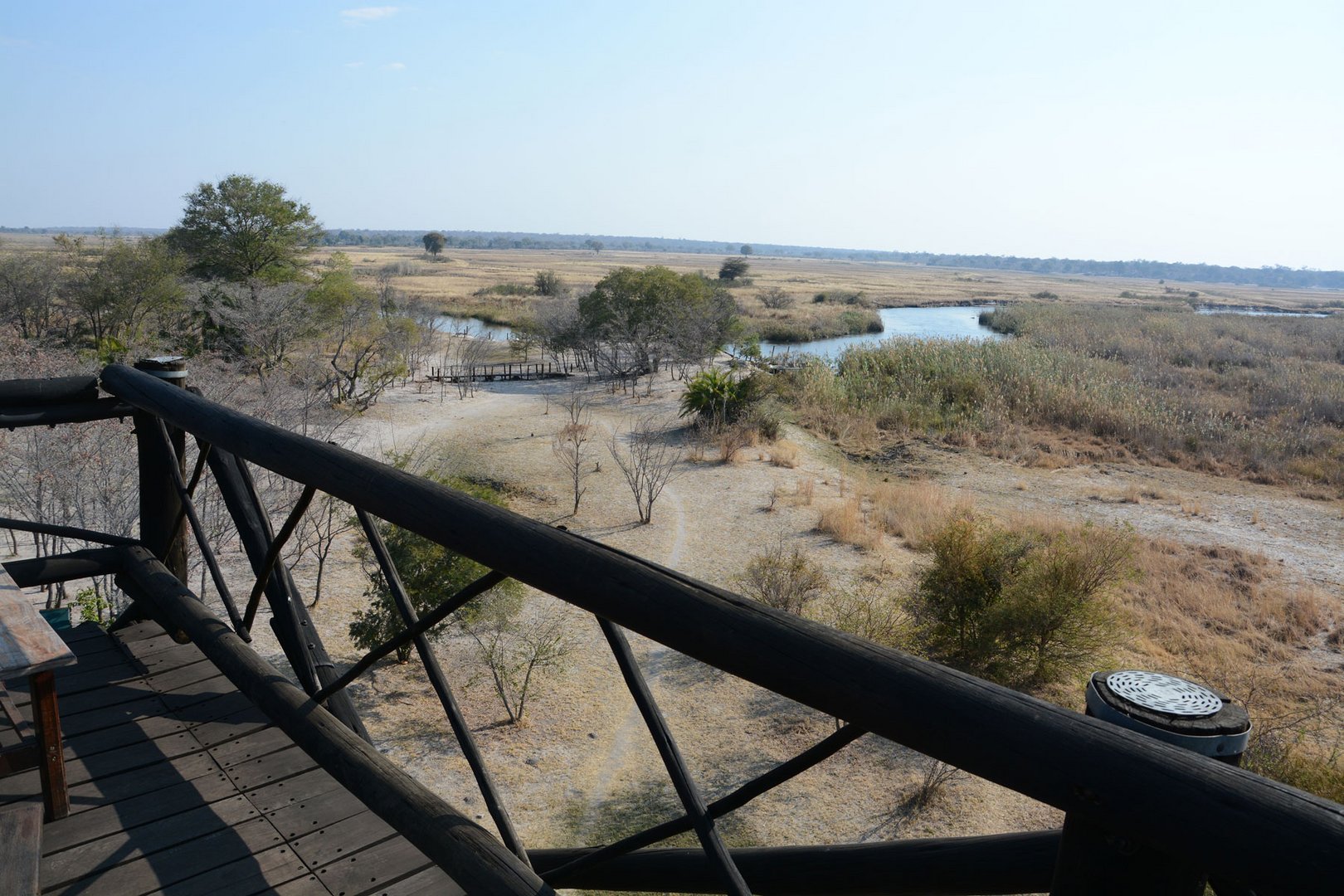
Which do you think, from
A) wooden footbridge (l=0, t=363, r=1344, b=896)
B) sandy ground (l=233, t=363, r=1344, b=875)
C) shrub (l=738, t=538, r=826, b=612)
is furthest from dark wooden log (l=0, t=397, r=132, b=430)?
shrub (l=738, t=538, r=826, b=612)

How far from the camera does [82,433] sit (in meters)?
10.2

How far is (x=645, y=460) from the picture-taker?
15.7m

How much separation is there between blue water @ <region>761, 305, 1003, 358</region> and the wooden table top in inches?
1345

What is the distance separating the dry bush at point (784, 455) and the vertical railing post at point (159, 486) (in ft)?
51.9

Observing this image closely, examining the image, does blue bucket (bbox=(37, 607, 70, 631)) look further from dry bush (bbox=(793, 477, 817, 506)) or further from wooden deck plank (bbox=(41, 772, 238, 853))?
dry bush (bbox=(793, 477, 817, 506))

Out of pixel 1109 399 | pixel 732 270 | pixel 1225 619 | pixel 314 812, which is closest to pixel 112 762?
pixel 314 812

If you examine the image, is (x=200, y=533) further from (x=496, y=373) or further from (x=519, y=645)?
(x=496, y=373)

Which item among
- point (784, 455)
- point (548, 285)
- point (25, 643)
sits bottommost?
point (784, 455)

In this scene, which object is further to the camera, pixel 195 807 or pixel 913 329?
pixel 913 329

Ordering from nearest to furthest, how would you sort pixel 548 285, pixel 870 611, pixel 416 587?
pixel 416 587 → pixel 870 611 → pixel 548 285

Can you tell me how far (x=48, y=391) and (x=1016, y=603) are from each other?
356 inches

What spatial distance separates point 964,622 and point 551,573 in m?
9.84

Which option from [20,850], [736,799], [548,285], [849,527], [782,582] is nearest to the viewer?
[736,799]

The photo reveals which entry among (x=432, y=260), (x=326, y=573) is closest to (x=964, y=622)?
(x=326, y=573)
